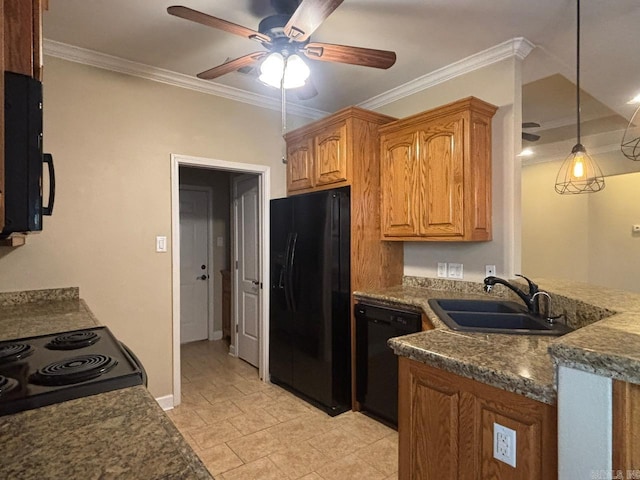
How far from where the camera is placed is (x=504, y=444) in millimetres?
1140

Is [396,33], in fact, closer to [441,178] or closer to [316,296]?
[441,178]

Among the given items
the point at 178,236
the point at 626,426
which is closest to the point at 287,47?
the point at 178,236

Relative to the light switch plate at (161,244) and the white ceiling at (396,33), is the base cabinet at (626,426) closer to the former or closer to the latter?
the white ceiling at (396,33)

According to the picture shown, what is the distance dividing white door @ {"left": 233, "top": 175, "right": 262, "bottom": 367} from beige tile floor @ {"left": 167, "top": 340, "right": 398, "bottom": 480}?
19.6 inches

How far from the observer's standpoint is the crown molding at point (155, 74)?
8.16 ft

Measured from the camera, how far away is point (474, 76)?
277 centimetres

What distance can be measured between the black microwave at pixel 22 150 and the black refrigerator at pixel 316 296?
216cm

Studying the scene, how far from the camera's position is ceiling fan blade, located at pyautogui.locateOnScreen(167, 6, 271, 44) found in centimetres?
156

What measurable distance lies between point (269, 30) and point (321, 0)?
61 cm

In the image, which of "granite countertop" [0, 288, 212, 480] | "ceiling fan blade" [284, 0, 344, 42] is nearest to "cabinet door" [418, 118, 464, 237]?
"ceiling fan blade" [284, 0, 344, 42]

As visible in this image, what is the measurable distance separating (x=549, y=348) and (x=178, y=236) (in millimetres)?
2677

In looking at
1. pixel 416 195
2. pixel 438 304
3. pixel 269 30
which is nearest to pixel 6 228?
pixel 269 30

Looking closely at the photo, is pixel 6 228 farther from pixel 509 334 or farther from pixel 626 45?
pixel 626 45

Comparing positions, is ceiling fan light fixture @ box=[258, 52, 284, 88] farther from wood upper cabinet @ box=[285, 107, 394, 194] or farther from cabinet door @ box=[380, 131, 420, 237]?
cabinet door @ box=[380, 131, 420, 237]
